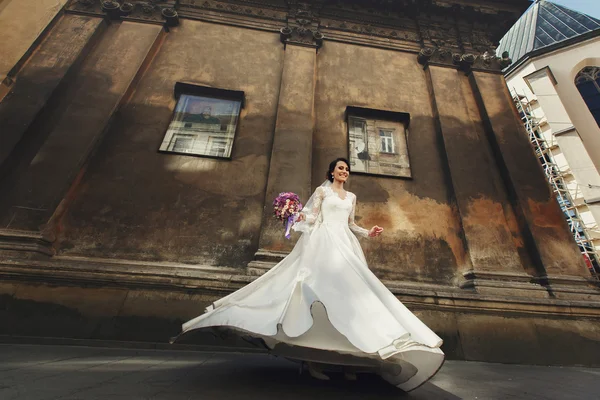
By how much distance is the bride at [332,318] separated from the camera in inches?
69.2

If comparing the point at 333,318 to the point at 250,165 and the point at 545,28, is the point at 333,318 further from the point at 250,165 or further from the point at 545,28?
the point at 545,28

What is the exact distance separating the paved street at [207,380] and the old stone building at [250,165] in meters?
0.84

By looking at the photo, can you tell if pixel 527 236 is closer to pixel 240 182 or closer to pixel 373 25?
pixel 240 182

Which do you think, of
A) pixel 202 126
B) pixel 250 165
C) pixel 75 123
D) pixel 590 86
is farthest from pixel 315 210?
pixel 590 86

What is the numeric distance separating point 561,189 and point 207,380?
47.7ft

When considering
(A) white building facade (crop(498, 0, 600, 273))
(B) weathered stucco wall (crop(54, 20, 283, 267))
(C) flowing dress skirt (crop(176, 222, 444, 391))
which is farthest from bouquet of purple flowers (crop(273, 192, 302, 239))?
(A) white building facade (crop(498, 0, 600, 273))

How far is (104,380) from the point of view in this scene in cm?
191

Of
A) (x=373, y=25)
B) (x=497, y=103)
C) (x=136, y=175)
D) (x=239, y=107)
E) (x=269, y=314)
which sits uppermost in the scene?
(x=373, y=25)

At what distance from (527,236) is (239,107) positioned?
237 inches

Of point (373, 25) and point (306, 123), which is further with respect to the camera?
point (373, 25)

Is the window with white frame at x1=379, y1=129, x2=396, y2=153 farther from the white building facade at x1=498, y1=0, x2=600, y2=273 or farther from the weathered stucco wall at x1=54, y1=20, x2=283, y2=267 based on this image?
the white building facade at x1=498, y1=0, x2=600, y2=273

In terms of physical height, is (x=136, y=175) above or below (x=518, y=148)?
below

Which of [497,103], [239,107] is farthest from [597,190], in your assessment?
[239,107]

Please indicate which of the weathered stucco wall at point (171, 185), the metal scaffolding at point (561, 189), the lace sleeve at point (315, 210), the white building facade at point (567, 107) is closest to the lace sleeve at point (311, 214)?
the lace sleeve at point (315, 210)
